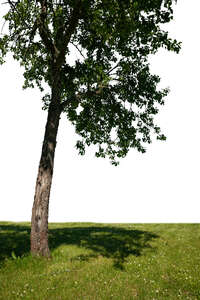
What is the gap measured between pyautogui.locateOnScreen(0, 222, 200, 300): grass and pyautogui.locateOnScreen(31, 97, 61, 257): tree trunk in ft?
2.63

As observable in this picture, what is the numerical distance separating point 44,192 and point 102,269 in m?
4.99

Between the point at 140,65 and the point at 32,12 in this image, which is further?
the point at 140,65

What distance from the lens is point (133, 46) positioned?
17375 millimetres

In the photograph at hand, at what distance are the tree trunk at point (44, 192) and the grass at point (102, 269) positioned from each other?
31.5 inches

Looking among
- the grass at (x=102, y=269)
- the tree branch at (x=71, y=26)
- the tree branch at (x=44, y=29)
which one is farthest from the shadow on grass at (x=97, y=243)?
the tree branch at (x=44, y=29)

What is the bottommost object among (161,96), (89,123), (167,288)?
(167,288)

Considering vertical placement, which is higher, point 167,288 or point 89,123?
point 89,123

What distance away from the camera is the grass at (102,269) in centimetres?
1039

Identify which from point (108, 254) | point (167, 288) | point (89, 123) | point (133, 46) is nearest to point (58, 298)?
point (167, 288)

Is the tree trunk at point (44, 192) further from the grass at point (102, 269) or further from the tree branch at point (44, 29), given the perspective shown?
the tree branch at point (44, 29)

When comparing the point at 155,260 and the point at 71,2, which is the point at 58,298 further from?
the point at 71,2

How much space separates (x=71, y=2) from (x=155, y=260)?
1467 centimetres

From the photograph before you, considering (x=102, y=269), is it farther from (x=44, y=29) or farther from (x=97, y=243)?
(x=44, y=29)

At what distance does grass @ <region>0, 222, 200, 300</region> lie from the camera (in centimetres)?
1039
